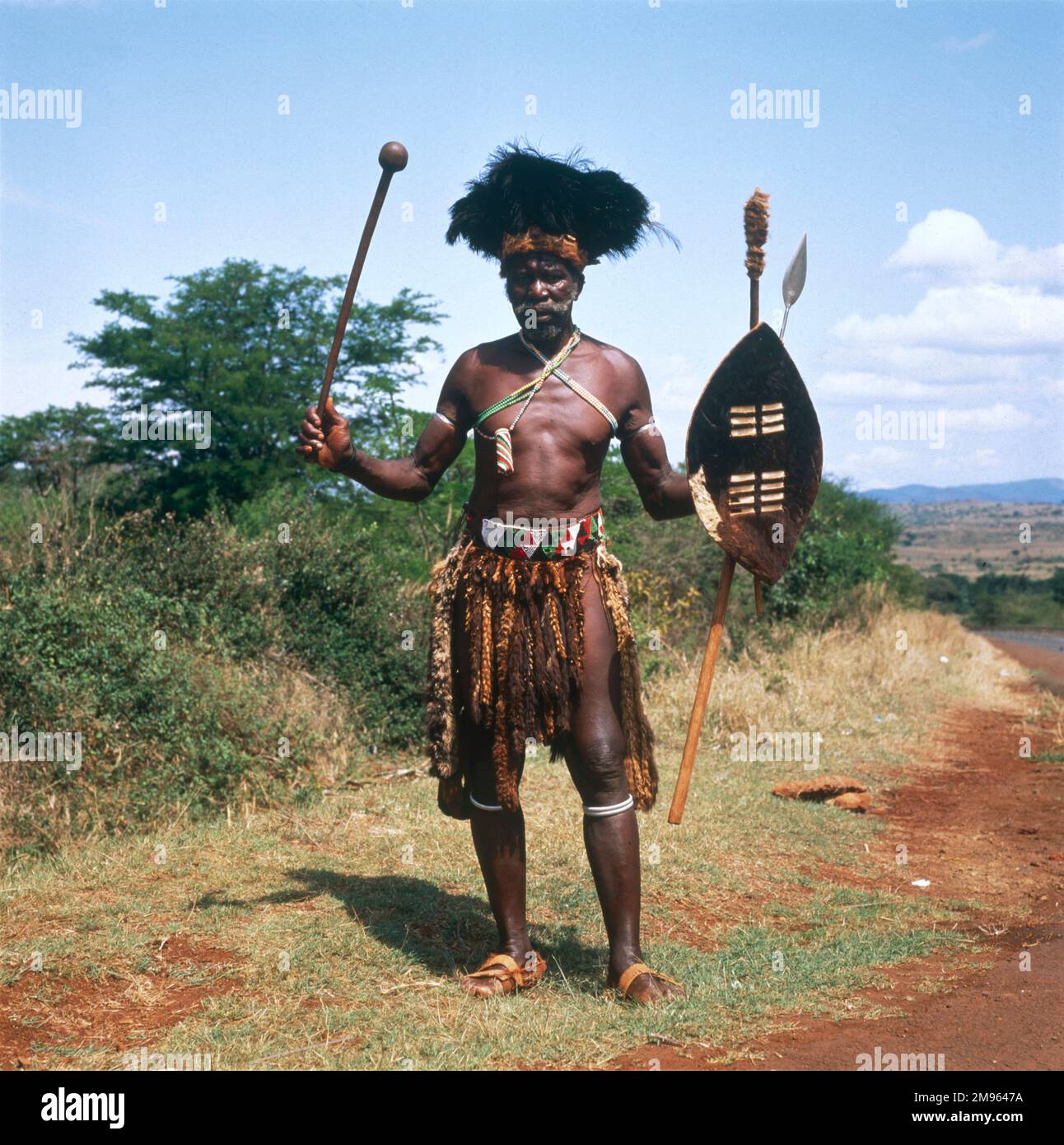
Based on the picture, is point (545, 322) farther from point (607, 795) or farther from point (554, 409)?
point (607, 795)

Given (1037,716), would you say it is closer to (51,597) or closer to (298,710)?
(298,710)

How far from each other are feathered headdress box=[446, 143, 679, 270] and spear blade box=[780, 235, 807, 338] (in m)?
0.60

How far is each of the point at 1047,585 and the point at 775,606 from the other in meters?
41.1

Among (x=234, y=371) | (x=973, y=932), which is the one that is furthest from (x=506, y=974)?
(x=234, y=371)

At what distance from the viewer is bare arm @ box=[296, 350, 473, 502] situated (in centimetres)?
356

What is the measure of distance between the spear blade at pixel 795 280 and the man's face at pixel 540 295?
66cm

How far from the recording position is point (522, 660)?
3.52 meters

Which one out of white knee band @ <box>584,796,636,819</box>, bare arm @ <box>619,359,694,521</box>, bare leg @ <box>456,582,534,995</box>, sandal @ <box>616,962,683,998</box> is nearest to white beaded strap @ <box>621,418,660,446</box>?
bare arm @ <box>619,359,694,521</box>

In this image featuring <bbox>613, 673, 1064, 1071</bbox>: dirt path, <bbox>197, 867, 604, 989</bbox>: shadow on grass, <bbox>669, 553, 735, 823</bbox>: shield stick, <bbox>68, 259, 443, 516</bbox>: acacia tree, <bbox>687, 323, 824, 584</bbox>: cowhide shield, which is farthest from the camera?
<bbox>68, 259, 443, 516</bbox>: acacia tree

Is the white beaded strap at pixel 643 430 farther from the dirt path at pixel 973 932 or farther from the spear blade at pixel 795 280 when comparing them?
the dirt path at pixel 973 932

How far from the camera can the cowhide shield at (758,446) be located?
354 centimetres

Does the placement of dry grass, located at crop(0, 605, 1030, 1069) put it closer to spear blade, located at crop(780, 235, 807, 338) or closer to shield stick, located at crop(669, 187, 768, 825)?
shield stick, located at crop(669, 187, 768, 825)

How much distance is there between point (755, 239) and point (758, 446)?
1.95ft
